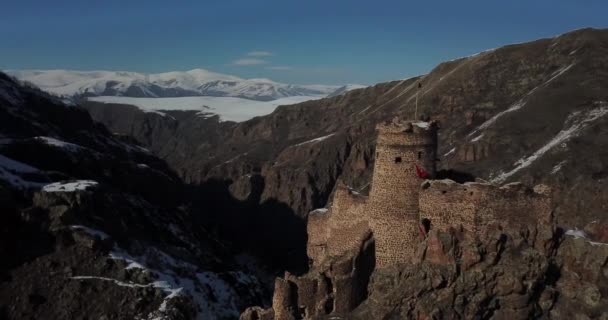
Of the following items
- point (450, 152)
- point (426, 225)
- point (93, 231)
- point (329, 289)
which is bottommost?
point (450, 152)

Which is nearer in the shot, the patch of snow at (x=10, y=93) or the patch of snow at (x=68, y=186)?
the patch of snow at (x=68, y=186)

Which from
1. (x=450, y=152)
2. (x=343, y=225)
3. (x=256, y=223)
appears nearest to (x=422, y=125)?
(x=343, y=225)

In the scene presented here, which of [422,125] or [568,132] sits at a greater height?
[422,125]

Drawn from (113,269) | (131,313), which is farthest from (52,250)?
(131,313)

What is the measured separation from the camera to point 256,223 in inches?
4766

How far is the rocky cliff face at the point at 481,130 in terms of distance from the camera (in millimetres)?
85562

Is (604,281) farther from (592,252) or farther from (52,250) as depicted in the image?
(52,250)

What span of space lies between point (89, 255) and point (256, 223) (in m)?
72.3

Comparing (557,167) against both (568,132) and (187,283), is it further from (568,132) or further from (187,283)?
(187,283)

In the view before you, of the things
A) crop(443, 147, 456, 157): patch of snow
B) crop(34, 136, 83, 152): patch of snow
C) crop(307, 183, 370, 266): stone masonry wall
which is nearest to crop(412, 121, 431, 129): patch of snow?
crop(307, 183, 370, 266): stone masonry wall

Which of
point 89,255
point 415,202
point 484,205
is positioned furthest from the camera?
point 89,255

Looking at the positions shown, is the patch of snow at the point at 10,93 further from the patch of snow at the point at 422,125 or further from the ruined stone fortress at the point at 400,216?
the patch of snow at the point at 422,125

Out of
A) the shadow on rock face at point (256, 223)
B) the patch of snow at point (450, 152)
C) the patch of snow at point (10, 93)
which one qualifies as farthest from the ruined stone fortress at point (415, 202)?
the patch of snow at point (10, 93)

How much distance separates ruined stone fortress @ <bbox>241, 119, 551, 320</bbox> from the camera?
30.1 metres
